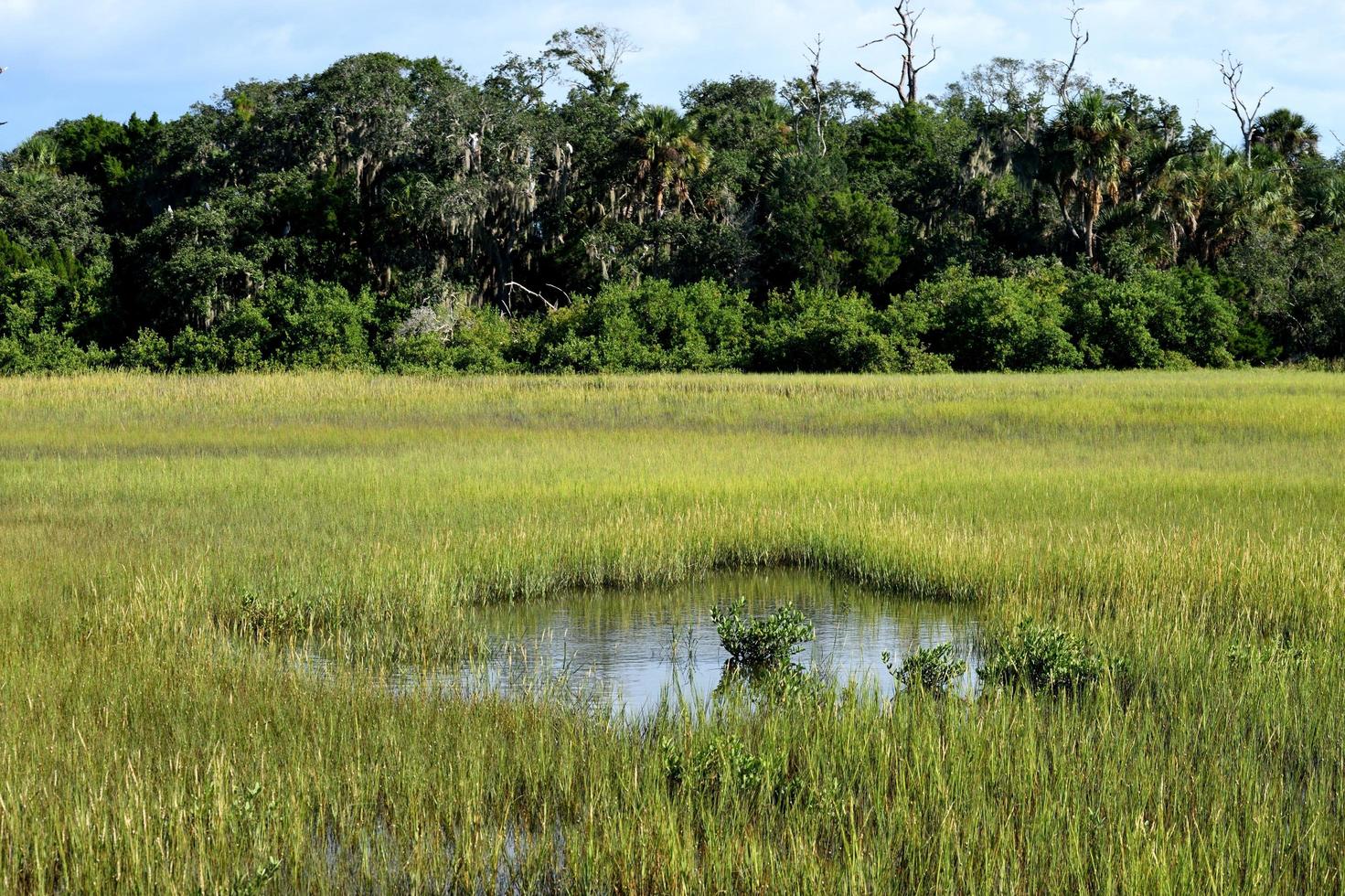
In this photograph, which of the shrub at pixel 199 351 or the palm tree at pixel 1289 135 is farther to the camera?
the palm tree at pixel 1289 135

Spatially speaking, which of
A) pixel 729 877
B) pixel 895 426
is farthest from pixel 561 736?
pixel 895 426

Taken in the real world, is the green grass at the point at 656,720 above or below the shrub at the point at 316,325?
below

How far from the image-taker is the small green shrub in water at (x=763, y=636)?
8281 millimetres

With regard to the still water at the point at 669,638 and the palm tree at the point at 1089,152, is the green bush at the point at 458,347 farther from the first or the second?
the still water at the point at 669,638

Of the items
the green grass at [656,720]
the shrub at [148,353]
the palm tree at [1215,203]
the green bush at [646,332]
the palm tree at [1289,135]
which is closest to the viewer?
the green grass at [656,720]

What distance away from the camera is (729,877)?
485 centimetres

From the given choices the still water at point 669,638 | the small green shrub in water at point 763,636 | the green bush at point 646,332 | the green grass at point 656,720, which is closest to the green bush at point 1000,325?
the green bush at point 646,332

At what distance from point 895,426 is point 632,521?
11.7 meters

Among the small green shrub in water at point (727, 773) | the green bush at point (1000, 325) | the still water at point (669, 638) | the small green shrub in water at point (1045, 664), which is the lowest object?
the still water at point (669, 638)

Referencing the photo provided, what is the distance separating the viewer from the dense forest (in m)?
40.9

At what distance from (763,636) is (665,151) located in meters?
36.3

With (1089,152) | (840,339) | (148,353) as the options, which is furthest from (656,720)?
(1089,152)

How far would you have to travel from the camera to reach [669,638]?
362 inches

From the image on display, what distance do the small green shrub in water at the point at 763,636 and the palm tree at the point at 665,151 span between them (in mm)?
35798
